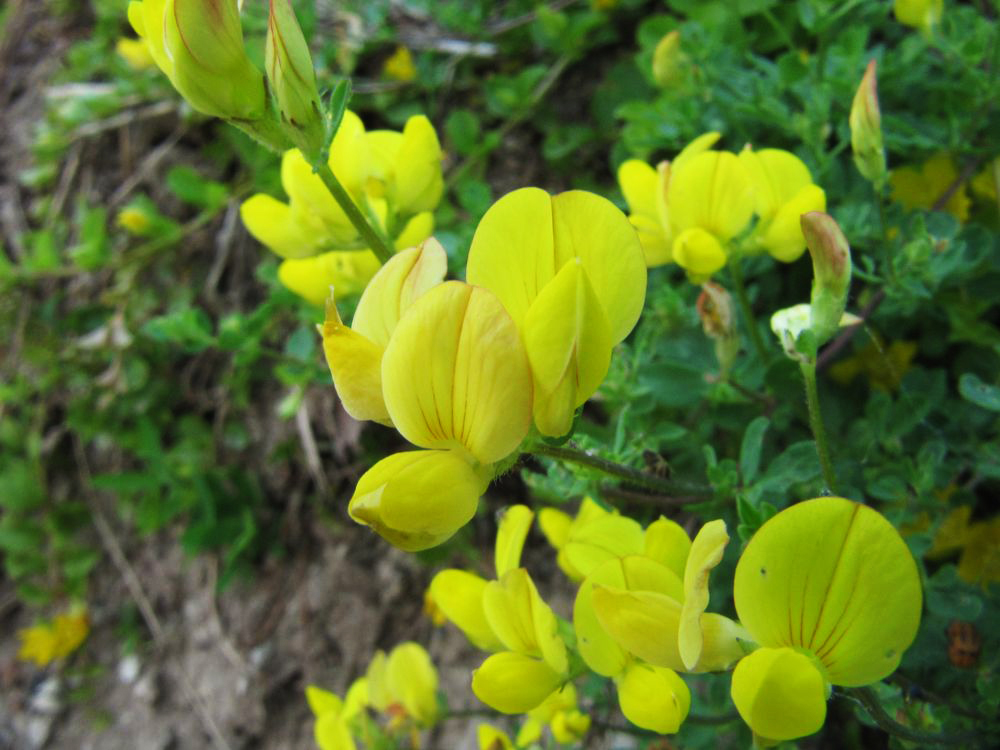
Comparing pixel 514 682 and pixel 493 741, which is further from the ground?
pixel 514 682

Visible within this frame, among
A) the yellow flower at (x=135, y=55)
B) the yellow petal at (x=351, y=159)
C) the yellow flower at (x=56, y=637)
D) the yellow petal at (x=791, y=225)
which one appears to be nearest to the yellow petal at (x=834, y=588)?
the yellow petal at (x=791, y=225)

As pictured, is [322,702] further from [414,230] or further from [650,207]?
[650,207]

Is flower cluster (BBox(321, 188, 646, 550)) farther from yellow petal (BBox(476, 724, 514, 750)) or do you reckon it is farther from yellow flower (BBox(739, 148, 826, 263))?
yellow petal (BBox(476, 724, 514, 750))

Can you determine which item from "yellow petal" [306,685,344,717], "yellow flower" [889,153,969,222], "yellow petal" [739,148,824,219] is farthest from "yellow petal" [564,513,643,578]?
"yellow flower" [889,153,969,222]

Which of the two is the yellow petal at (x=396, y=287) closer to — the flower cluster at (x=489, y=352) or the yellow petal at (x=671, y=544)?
the flower cluster at (x=489, y=352)

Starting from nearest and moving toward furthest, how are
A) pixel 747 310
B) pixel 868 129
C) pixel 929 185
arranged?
pixel 868 129
pixel 747 310
pixel 929 185

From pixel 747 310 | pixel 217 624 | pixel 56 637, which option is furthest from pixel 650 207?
pixel 56 637

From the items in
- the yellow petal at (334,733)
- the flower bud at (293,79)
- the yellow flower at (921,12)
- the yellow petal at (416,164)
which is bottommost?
the yellow petal at (334,733)

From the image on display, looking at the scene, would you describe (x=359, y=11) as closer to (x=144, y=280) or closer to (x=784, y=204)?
(x=144, y=280)
